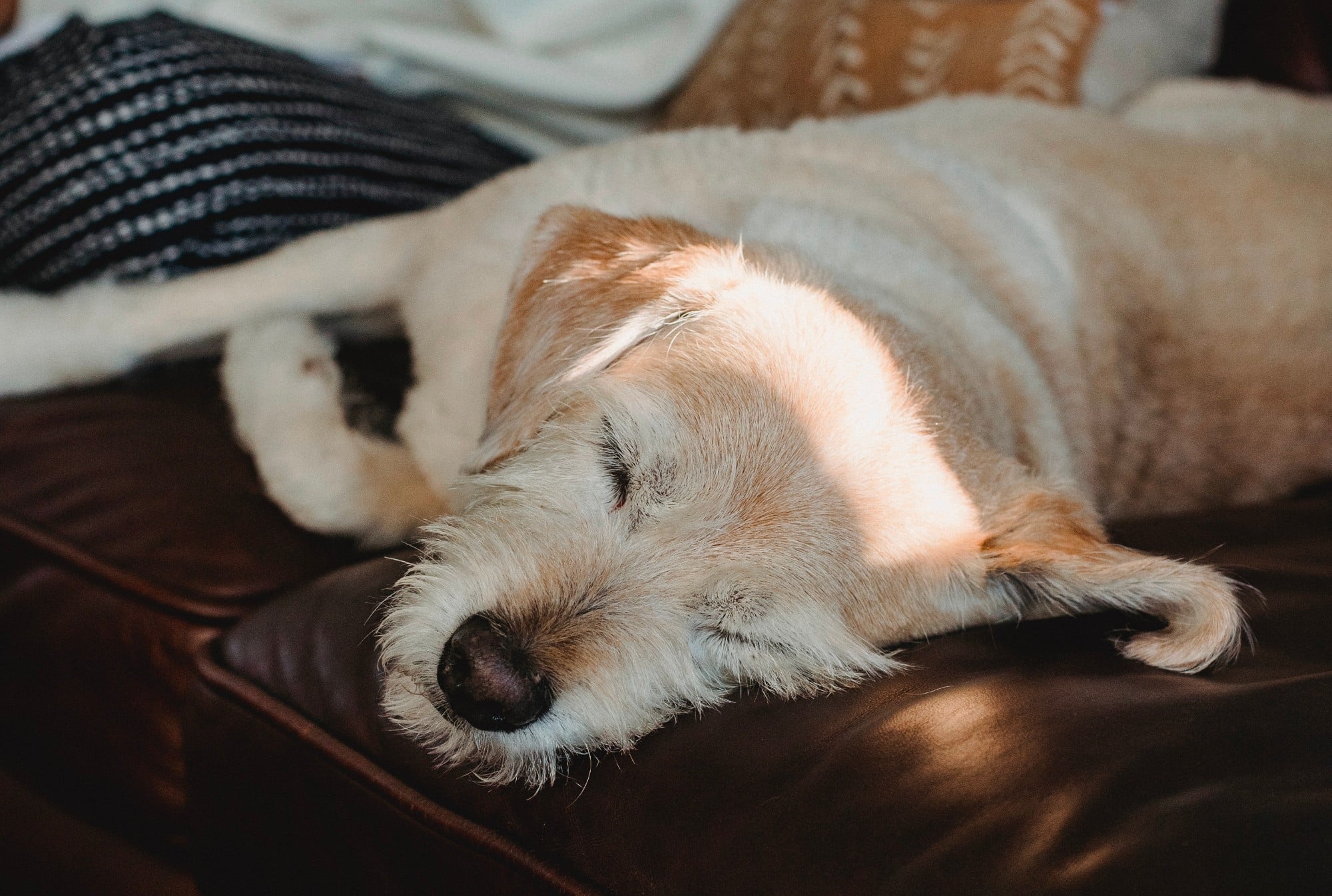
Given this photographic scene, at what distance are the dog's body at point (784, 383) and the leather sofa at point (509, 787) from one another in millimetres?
92

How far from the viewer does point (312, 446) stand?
1720mm

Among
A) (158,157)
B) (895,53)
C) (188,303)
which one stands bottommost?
(188,303)

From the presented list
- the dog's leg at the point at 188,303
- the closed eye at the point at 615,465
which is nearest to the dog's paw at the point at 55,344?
the dog's leg at the point at 188,303

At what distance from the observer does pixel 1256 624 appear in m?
1.15

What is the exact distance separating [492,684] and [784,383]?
59cm

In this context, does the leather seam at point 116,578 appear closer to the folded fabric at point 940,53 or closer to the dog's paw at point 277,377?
the dog's paw at point 277,377

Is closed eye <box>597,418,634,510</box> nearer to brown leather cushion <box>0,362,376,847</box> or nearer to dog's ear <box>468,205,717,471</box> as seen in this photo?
dog's ear <box>468,205,717,471</box>

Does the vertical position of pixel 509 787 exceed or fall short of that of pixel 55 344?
it falls short

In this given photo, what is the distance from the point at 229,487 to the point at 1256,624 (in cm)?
169

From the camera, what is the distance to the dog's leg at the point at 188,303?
72.9 inches

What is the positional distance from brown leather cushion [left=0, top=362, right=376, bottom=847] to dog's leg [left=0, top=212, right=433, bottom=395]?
0.72ft

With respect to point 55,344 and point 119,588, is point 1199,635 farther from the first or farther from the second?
point 55,344

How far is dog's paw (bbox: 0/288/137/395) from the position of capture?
1835 mm

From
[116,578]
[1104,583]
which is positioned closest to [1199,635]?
[1104,583]
